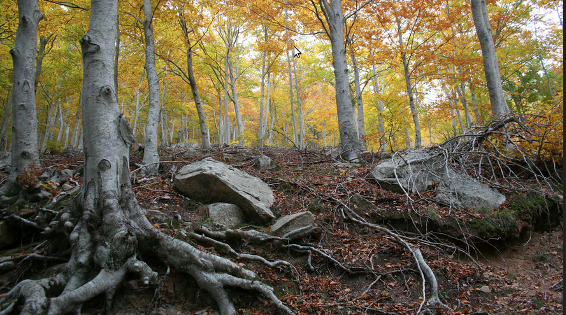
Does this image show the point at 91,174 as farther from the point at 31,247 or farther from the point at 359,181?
the point at 359,181

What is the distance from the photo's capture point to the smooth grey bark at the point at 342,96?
7.02 meters

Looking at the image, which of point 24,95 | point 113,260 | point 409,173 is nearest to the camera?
point 113,260

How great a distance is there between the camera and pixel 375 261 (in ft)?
10.8

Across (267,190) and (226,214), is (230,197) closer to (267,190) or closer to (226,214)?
(226,214)

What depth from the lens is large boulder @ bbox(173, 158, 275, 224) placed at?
12.7ft

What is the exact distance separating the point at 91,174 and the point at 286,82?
23.1 m

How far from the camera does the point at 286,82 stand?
80.2 feet

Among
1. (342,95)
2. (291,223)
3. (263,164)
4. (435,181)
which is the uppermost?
(342,95)

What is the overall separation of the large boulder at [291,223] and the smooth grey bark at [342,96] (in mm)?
3524

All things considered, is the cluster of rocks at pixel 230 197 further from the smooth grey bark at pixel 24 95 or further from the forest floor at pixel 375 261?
the smooth grey bark at pixel 24 95

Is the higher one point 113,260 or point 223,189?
point 223,189

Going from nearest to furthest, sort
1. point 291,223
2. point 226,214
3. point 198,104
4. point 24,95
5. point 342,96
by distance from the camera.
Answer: point 291,223 < point 226,214 < point 24,95 < point 342,96 < point 198,104

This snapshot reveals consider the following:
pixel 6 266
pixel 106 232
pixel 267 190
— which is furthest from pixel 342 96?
pixel 6 266

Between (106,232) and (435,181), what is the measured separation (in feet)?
16.4
